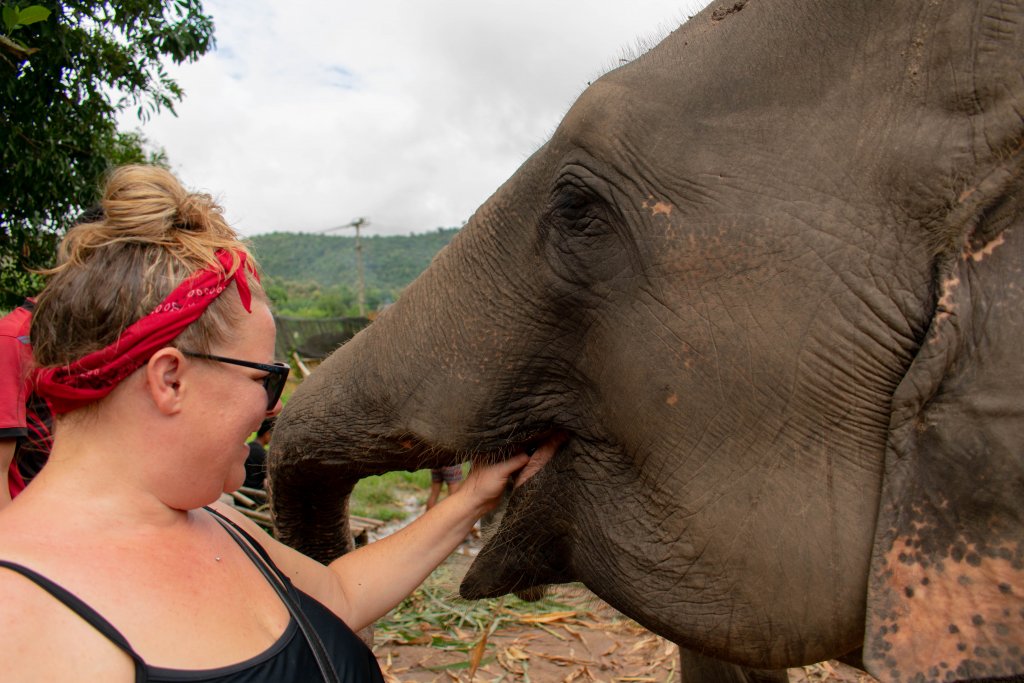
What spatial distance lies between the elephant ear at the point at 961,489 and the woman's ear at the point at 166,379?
1331 millimetres

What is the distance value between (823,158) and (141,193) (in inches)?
52.3

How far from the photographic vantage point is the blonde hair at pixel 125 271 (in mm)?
1460

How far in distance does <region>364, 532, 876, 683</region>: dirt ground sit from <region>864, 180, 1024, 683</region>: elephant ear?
2953 mm

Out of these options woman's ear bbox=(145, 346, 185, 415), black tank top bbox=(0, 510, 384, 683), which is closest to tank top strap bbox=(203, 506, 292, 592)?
black tank top bbox=(0, 510, 384, 683)

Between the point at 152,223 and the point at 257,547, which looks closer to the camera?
the point at 152,223

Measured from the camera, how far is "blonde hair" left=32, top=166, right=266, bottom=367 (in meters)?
1.46

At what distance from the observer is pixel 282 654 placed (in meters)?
1.56

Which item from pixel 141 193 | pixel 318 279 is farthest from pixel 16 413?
pixel 318 279

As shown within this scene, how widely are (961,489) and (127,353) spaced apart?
4.90 feet

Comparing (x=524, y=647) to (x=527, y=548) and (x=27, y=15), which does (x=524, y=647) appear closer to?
(x=527, y=548)

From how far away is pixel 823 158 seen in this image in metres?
1.73

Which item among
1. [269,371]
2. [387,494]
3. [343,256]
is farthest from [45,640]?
[343,256]

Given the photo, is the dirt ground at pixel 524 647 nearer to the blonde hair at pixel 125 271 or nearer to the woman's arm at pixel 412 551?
the woman's arm at pixel 412 551

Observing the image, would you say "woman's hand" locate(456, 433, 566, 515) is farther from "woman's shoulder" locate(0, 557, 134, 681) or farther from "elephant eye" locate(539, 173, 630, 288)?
"woman's shoulder" locate(0, 557, 134, 681)
